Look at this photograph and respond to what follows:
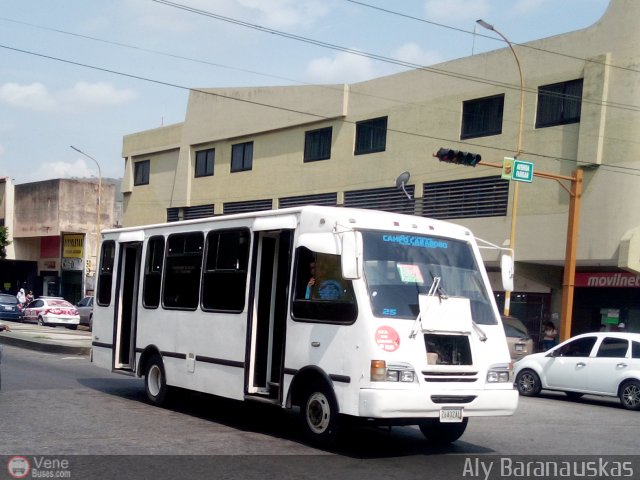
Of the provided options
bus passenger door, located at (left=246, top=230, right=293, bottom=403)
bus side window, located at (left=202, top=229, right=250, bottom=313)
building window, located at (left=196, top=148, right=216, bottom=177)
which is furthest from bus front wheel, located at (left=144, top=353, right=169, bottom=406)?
building window, located at (left=196, top=148, right=216, bottom=177)

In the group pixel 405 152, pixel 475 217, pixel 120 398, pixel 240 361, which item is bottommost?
pixel 120 398

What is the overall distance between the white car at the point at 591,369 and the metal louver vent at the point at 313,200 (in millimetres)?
18597

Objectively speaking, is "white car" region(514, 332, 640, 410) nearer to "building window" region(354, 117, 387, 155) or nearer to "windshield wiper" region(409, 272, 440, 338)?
"windshield wiper" region(409, 272, 440, 338)

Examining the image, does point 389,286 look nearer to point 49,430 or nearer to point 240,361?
point 240,361

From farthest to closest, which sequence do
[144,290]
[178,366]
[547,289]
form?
[547,289] < [144,290] < [178,366]

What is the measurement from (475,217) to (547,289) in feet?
12.0

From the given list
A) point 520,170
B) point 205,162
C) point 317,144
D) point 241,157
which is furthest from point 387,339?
point 205,162

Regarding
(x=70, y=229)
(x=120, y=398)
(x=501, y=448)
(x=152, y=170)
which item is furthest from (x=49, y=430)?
(x=70, y=229)

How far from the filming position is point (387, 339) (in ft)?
29.9

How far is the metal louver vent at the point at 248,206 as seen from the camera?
133 feet

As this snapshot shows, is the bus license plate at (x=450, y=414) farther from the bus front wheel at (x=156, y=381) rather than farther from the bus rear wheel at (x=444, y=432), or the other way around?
the bus front wheel at (x=156, y=381)

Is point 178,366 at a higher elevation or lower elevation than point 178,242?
lower

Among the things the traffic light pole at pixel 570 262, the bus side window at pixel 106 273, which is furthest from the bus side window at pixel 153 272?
the traffic light pole at pixel 570 262

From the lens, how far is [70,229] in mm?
52781
